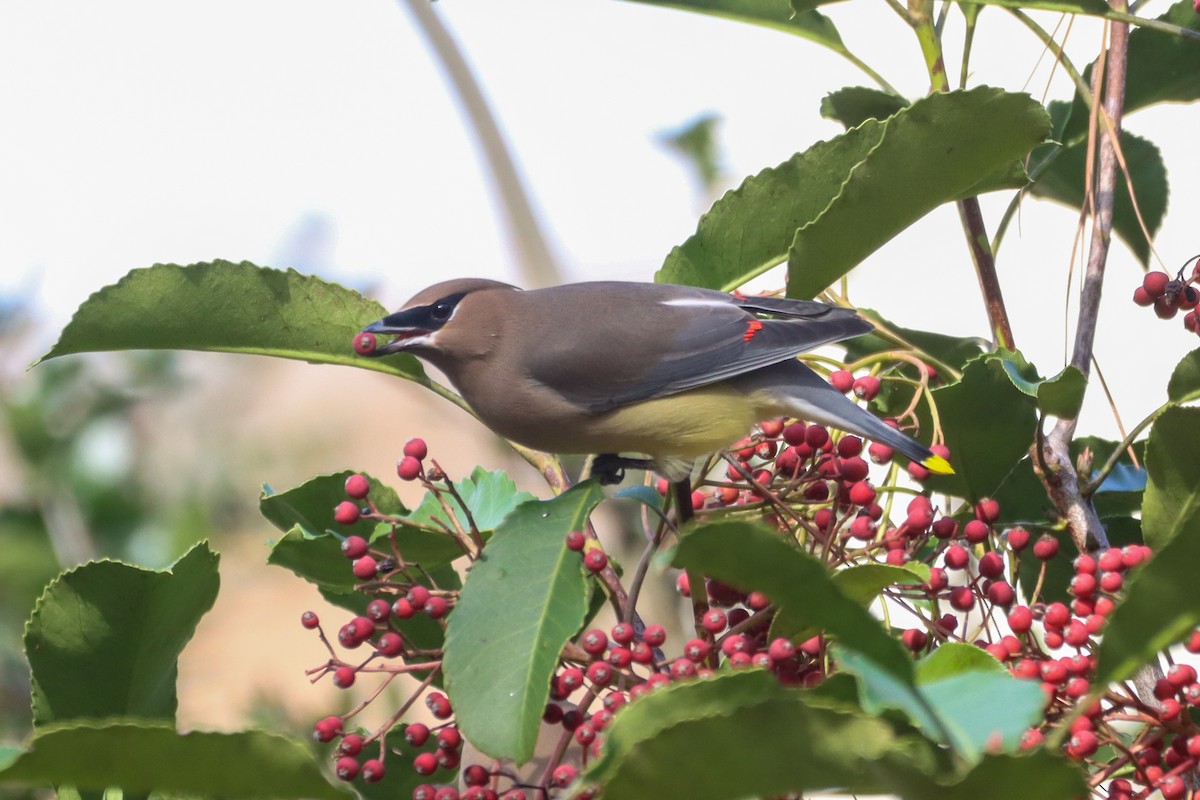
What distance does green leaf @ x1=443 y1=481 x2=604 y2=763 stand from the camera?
1.29 m

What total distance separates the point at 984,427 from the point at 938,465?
0.08 meters

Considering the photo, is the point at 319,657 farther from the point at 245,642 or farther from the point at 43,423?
the point at 43,423

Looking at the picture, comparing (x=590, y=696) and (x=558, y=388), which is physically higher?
(x=558, y=388)

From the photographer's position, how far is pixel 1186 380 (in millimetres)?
1641

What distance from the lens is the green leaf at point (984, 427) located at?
1.64 meters

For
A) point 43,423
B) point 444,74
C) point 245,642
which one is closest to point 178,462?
point 43,423

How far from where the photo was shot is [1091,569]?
1.44m

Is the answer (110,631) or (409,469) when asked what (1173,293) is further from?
(110,631)

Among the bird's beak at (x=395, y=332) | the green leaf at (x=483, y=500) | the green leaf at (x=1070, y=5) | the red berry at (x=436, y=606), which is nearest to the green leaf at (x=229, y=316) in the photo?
the bird's beak at (x=395, y=332)

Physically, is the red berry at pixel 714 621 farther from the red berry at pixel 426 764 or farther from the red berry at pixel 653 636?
the red berry at pixel 426 764

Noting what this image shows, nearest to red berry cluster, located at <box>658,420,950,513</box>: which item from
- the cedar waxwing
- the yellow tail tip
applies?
the yellow tail tip

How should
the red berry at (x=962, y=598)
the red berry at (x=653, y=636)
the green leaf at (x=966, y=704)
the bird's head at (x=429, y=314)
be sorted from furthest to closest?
the bird's head at (x=429, y=314) < the red berry at (x=962, y=598) < the red berry at (x=653, y=636) < the green leaf at (x=966, y=704)

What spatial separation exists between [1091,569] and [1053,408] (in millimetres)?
221

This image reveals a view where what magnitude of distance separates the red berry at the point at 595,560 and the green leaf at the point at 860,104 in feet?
2.76
